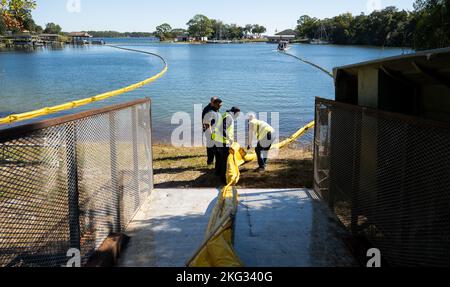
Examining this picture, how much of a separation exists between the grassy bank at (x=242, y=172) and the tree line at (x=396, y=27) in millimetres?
5099

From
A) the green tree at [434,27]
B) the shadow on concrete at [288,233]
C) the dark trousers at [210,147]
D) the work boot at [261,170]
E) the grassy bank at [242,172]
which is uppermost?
the green tree at [434,27]

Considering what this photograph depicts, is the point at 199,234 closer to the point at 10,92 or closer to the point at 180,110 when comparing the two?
the point at 180,110

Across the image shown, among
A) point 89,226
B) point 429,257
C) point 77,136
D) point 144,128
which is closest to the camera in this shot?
point 429,257

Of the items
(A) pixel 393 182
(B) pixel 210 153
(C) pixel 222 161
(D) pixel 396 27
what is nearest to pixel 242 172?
(C) pixel 222 161

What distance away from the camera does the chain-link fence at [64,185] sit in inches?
138

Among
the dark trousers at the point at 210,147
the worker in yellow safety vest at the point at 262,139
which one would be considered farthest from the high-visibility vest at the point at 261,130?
the dark trousers at the point at 210,147

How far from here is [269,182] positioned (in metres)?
10.1

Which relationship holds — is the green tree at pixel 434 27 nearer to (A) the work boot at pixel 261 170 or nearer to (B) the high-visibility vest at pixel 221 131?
(A) the work boot at pixel 261 170

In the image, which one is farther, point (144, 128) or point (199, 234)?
point (144, 128)

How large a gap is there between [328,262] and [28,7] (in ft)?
53.5

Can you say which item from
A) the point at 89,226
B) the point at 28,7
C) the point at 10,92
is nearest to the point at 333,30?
the point at 10,92

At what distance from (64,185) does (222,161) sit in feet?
20.5

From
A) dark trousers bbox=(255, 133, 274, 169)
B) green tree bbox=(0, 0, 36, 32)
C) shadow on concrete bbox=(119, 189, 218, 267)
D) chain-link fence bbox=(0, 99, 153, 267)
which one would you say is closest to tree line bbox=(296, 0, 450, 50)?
dark trousers bbox=(255, 133, 274, 169)

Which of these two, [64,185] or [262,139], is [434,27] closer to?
[262,139]
